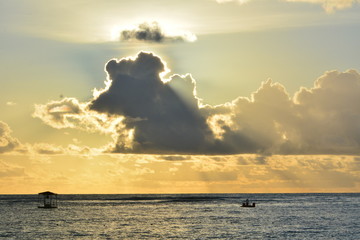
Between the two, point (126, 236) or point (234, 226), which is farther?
point (234, 226)

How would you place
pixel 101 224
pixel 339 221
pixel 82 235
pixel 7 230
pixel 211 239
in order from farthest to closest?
pixel 339 221 → pixel 101 224 → pixel 7 230 → pixel 82 235 → pixel 211 239

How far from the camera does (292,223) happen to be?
133625mm

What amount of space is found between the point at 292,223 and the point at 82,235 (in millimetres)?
50779

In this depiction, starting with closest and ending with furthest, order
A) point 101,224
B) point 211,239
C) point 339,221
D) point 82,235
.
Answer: point 211,239 → point 82,235 → point 101,224 → point 339,221

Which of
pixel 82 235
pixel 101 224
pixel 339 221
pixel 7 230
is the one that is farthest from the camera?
pixel 339 221

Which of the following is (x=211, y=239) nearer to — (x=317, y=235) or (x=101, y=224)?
(x=317, y=235)

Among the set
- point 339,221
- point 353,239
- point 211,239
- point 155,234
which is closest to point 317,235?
point 353,239

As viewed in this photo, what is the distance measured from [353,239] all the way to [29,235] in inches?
2173

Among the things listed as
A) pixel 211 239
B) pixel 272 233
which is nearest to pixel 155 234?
pixel 211 239

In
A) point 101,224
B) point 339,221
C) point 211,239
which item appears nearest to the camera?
point 211,239

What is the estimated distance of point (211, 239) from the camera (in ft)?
320

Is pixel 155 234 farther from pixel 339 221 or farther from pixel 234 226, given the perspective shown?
pixel 339 221

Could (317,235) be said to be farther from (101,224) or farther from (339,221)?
(101,224)

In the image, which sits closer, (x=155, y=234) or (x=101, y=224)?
(x=155, y=234)
